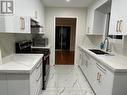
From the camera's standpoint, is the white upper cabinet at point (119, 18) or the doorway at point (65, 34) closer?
the white upper cabinet at point (119, 18)

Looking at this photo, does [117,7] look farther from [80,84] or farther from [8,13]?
[80,84]

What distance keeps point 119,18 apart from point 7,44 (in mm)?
2085

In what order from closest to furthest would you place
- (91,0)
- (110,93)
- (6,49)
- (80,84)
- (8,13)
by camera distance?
(8,13) < (110,93) < (6,49) < (80,84) < (91,0)

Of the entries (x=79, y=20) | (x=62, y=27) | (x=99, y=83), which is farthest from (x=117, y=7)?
(x=62, y=27)

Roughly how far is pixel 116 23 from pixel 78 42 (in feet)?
8.98

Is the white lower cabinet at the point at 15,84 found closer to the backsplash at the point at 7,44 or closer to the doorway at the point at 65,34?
the backsplash at the point at 7,44

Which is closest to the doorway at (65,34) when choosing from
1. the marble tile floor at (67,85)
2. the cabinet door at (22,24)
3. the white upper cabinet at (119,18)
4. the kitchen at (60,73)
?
the kitchen at (60,73)

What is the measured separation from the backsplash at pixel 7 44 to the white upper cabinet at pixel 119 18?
6.54ft

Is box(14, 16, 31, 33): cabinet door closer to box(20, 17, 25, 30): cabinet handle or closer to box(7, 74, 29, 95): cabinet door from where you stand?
box(20, 17, 25, 30): cabinet handle

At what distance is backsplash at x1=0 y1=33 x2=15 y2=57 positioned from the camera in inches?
74.4

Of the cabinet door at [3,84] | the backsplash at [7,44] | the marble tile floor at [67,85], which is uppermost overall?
the backsplash at [7,44]

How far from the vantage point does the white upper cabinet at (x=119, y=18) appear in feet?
6.07

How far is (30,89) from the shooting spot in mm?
1616

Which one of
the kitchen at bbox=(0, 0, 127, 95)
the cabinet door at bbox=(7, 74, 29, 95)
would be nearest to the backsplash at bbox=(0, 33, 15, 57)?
the kitchen at bbox=(0, 0, 127, 95)
